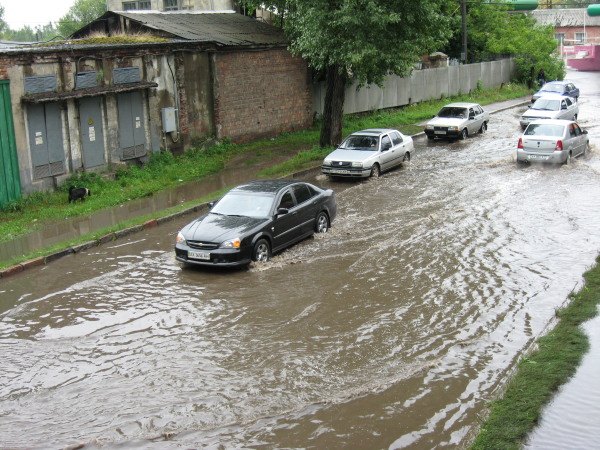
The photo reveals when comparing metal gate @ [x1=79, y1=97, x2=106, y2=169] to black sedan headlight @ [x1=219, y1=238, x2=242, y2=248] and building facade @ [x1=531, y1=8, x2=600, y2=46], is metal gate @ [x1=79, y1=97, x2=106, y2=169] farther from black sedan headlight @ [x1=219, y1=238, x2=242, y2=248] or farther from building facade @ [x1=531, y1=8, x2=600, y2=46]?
building facade @ [x1=531, y1=8, x2=600, y2=46]

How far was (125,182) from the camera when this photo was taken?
20.6 m

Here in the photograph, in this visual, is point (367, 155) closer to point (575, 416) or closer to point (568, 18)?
point (575, 416)

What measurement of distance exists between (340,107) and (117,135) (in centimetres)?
836

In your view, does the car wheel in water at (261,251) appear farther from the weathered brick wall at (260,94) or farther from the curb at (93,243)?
the weathered brick wall at (260,94)

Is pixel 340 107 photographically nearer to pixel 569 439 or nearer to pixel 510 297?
pixel 510 297

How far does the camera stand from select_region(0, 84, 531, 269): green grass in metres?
17.4

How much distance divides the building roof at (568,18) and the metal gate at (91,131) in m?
A: 65.1

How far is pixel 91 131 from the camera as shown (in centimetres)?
2034

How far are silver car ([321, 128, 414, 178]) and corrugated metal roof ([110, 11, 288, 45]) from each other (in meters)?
6.68

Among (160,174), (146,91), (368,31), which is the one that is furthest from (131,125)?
(368,31)

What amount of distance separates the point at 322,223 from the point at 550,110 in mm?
19671

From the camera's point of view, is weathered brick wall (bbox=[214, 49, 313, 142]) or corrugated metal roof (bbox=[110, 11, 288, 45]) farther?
weathered brick wall (bbox=[214, 49, 313, 142])

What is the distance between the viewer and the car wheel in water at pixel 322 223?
15581 millimetres

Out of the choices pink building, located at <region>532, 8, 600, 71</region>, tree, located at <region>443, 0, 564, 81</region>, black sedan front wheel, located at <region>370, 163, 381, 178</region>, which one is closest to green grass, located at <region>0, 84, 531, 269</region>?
black sedan front wheel, located at <region>370, 163, 381, 178</region>
